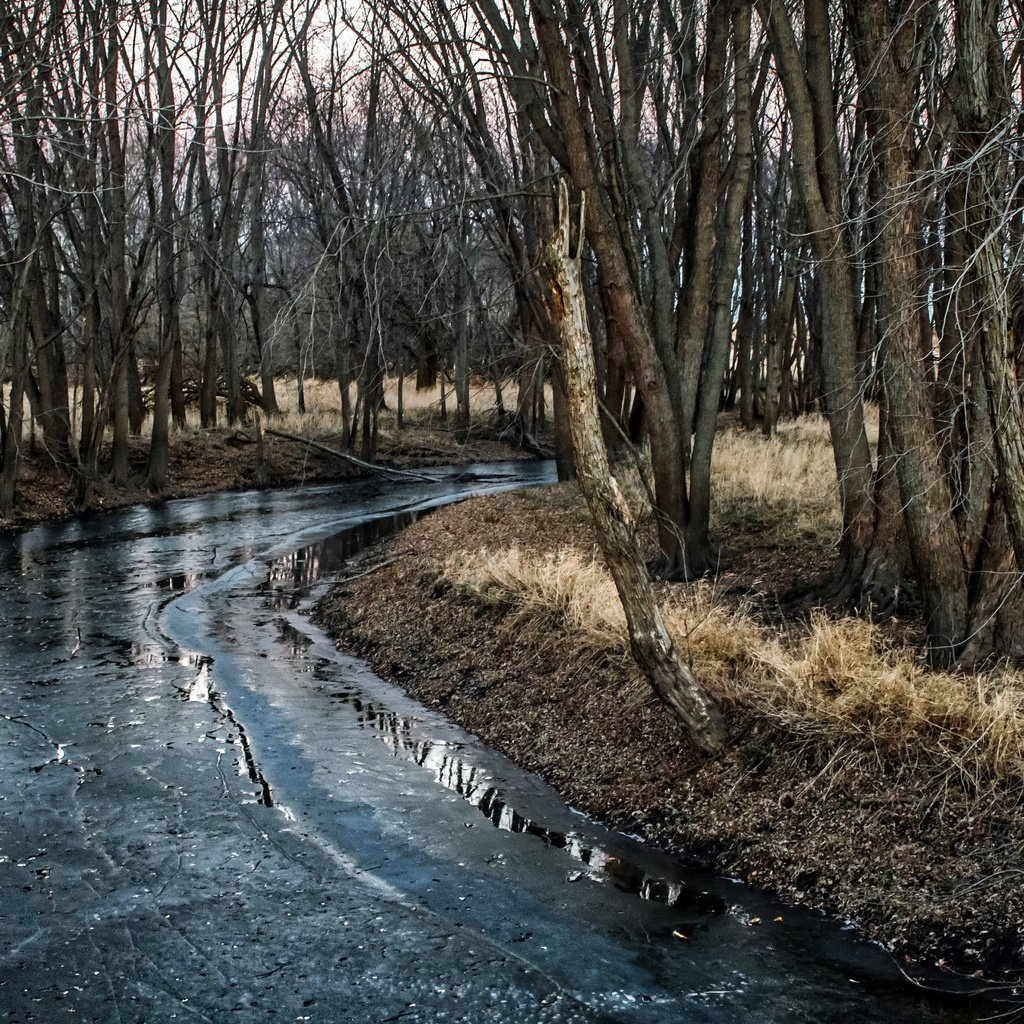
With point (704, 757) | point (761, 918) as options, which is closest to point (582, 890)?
point (761, 918)

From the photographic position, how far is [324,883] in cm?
582

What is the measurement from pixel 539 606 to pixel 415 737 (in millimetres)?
1804

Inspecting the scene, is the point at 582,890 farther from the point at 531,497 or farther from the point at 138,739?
the point at 531,497

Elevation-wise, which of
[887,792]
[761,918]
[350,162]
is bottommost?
[761,918]

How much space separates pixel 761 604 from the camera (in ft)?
31.4

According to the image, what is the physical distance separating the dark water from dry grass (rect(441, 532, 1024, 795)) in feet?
3.75

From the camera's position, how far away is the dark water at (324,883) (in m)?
4.77

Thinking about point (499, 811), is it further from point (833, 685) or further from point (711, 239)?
point (711, 239)


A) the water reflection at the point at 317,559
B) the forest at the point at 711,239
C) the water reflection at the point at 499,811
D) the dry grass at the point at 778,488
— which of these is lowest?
the water reflection at the point at 499,811

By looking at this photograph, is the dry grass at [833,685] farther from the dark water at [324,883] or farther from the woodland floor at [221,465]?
the woodland floor at [221,465]

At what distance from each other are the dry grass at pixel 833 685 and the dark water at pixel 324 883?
114 centimetres

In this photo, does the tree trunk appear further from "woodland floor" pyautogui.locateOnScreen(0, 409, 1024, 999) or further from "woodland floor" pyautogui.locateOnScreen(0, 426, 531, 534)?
"woodland floor" pyautogui.locateOnScreen(0, 426, 531, 534)

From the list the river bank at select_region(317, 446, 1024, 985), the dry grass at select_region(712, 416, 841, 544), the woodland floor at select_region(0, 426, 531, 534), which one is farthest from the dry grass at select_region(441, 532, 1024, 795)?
the woodland floor at select_region(0, 426, 531, 534)

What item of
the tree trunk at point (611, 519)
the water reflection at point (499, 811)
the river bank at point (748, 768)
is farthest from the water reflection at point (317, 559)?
the tree trunk at point (611, 519)
